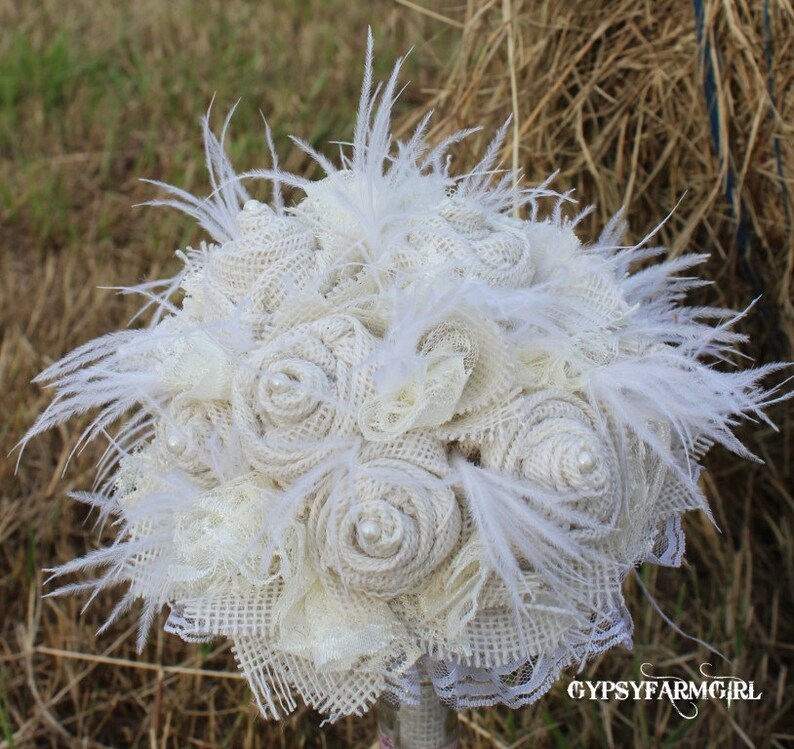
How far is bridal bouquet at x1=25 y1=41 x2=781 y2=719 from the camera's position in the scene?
0.64 m

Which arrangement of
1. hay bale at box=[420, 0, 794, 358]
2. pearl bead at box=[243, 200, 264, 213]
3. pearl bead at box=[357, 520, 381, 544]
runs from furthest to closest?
→ hay bale at box=[420, 0, 794, 358]
pearl bead at box=[243, 200, 264, 213]
pearl bead at box=[357, 520, 381, 544]

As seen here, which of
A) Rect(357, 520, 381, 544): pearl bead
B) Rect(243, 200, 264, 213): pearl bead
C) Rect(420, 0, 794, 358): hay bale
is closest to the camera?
Rect(357, 520, 381, 544): pearl bead

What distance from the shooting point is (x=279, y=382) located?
631 mm

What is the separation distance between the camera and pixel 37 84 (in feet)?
7.05

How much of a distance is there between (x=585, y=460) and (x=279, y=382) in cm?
20

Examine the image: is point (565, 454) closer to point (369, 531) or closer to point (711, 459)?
point (369, 531)

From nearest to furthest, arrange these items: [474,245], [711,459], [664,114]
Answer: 1. [474,245]
2. [664,114]
3. [711,459]

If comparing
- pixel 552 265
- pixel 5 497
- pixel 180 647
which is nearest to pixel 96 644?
pixel 180 647

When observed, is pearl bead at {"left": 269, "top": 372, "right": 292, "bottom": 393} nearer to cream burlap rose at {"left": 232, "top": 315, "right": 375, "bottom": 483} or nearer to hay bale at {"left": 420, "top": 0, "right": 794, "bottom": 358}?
cream burlap rose at {"left": 232, "top": 315, "right": 375, "bottom": 483}

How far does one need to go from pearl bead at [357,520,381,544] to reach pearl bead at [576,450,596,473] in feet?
0.43

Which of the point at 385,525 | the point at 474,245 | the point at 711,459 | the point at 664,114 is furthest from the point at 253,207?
the point at 711,459

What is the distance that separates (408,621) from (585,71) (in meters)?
0.80

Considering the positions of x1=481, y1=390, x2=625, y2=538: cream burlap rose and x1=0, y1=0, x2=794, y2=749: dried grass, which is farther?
x1=0, y1=0, x2=794, y2=749: dried grass

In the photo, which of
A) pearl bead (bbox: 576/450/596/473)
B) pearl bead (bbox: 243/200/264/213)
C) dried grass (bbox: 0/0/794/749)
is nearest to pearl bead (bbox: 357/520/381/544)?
pearl bead (bbox: 576/450/596/473)
